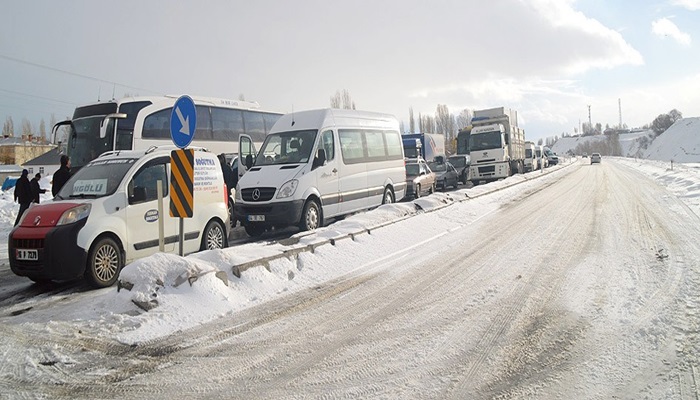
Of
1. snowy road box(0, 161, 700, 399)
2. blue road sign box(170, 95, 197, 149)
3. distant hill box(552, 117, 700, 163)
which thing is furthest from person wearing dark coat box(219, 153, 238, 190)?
distant hill box(552, 117, 700, 163)

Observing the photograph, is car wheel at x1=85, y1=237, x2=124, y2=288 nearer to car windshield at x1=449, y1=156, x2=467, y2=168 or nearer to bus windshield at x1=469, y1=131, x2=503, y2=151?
bus windshield at x1=469, y1=131, x2=503, y2=151

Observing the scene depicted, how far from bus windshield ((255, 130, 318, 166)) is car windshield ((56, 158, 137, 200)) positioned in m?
4.29

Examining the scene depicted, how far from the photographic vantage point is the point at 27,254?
6691 millimetres

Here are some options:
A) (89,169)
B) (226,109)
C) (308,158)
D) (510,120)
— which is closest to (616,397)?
(89,169)

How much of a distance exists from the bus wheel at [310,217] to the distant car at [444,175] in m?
15.2

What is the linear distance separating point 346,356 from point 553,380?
1690mm

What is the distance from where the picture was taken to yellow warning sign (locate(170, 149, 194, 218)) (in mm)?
7043

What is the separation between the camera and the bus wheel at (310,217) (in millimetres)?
10930

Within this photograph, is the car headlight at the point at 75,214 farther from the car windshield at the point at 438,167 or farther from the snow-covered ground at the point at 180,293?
the car windshield at the point at 438,167

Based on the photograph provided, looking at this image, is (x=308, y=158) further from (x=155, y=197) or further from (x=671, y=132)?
(x=671, y=132)

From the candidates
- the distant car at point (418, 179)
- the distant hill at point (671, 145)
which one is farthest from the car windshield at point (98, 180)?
the distant hill at point (671, 145)

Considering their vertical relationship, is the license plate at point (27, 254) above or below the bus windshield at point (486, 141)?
below

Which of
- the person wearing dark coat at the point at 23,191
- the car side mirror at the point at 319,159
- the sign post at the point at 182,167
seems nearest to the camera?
the sign post at the point at 182,167

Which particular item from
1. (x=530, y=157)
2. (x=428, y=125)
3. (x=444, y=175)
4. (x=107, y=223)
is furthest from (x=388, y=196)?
(x=428, y=125)
